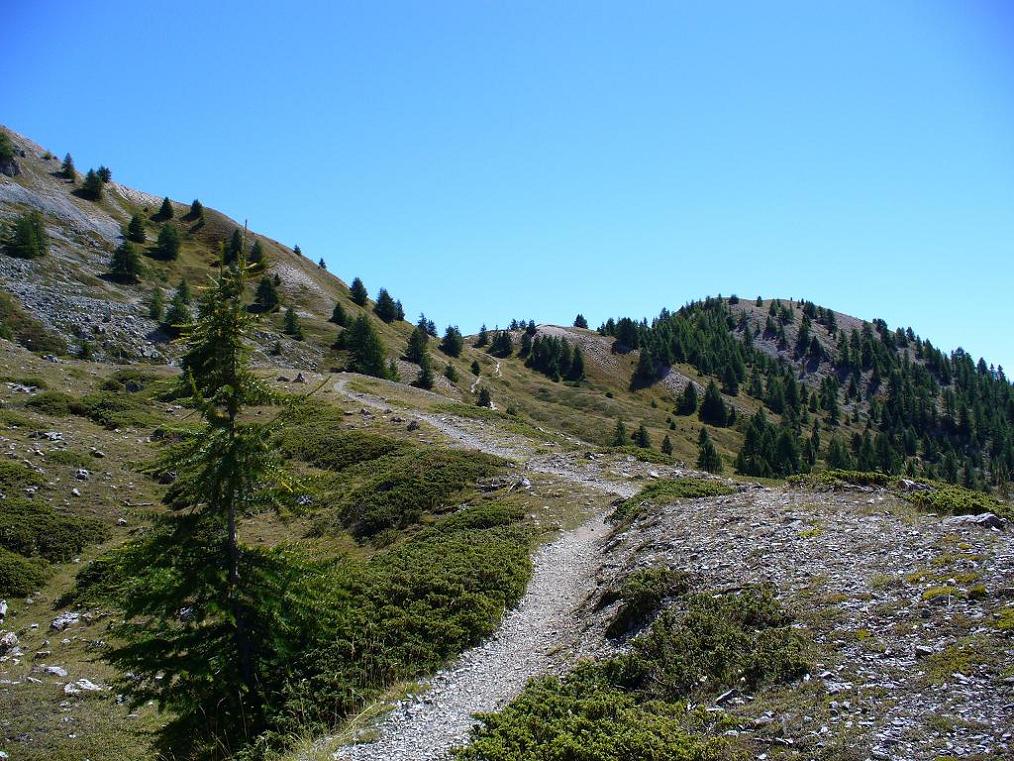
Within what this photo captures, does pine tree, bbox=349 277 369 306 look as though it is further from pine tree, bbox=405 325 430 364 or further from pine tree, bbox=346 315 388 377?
pine tree, bbox=346 315 388 377

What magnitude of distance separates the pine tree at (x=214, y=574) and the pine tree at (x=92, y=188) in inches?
4531

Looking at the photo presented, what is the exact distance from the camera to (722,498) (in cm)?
2522

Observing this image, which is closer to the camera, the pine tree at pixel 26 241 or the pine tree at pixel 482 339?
the pine tree at pixel 26 241

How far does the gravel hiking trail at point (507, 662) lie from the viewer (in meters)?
11.7

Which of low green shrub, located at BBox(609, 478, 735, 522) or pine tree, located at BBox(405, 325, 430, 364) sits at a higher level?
pine tree, located at BBox(405, 325, 430, 364)

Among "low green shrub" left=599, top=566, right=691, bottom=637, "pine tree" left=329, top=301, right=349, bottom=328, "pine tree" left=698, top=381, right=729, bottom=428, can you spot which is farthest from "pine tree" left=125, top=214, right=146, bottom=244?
"pine tree" left=698, top=381, right=729, bottom=428

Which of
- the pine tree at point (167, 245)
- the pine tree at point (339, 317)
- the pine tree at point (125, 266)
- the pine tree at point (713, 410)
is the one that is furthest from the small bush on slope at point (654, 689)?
the pine tree at point (713, 410)

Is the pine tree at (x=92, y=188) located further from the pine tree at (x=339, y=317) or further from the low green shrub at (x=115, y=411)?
the low green shrub at (x=115, y=411)

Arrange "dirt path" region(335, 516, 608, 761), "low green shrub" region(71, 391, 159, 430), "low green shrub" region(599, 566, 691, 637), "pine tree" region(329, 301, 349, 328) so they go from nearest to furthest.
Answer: "dirt path" region(335, 516, 608, 761), "low green shrub" region(599, 566, 691, 637), "low green shrub" region(71, 391, 159, 430), "pine tree" region(329, 301, 349, 328)

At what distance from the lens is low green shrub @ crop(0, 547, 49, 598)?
23.3 metres

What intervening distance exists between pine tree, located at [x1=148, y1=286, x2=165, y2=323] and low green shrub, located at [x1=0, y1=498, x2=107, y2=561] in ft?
166

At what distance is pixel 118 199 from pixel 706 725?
13067 centimetres

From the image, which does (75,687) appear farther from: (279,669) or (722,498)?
(722,498)

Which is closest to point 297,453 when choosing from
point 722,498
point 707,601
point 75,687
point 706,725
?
point 75,687
